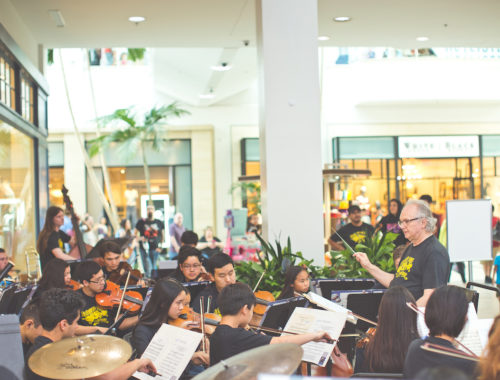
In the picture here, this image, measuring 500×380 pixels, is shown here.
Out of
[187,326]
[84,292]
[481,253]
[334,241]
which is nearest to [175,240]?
[334,241]

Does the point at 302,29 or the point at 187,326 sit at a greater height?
the point at 302,29

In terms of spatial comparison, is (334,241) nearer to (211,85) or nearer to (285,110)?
(285,110)

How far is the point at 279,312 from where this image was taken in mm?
4449

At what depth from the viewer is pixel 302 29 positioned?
271 inches

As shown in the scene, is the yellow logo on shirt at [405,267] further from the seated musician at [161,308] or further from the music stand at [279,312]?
the seated musician at [161,308]

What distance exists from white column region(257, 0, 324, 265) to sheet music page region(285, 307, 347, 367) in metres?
2.84

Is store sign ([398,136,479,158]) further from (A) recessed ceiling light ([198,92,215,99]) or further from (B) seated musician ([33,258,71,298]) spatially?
(B) seated musician ([33,258,71,298])

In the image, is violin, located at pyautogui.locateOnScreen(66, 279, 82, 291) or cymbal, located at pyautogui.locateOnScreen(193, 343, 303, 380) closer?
→ cymbal, located at pyautogui.locateOnScreen(193, 343, 303, 380)

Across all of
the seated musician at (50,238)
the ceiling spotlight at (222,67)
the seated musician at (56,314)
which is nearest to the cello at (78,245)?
the seated musician at (50,238)

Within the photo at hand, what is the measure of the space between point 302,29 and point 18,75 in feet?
13.9

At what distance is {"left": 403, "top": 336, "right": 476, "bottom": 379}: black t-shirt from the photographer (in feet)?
9.23

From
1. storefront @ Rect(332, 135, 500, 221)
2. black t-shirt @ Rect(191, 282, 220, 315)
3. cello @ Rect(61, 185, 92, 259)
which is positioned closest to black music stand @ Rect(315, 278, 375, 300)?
black t-shirt @ Rect(191, 282, 220, 315)

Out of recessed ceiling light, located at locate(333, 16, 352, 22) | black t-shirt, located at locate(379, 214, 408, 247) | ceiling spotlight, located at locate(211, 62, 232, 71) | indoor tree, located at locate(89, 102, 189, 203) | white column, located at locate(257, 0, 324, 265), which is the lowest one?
black t-shirt, located at locate(379, 214, 408, 247)

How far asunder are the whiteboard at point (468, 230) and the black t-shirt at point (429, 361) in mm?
5473
